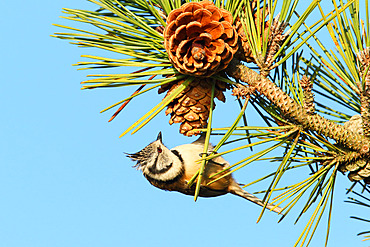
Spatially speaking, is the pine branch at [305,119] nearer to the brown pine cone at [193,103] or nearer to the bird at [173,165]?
the brown pine cone at [193,103]

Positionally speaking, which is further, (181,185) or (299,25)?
(181,185)

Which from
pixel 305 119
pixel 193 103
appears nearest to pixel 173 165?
pixel 193 103

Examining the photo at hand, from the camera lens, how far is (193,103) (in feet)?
6.38

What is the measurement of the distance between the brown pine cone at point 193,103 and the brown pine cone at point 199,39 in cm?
13

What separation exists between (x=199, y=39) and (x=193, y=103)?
0.27m

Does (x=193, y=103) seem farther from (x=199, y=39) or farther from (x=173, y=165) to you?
(x=173, y=165)

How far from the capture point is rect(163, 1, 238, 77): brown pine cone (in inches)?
69.8

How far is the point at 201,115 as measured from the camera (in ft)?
6.49

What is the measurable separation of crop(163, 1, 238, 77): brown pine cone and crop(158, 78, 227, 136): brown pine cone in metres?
0.13

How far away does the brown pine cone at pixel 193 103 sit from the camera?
6.39ft

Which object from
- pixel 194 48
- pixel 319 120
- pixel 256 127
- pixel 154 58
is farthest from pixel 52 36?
pixel 319 120

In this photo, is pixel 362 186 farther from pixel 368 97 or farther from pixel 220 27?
pixel 220 27

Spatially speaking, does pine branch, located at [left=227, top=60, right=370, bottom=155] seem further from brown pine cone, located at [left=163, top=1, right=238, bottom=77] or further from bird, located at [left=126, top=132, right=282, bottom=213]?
bird, located at [left=126, top=132, right=282, bottom=213]

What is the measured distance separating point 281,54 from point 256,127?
0.38 m
